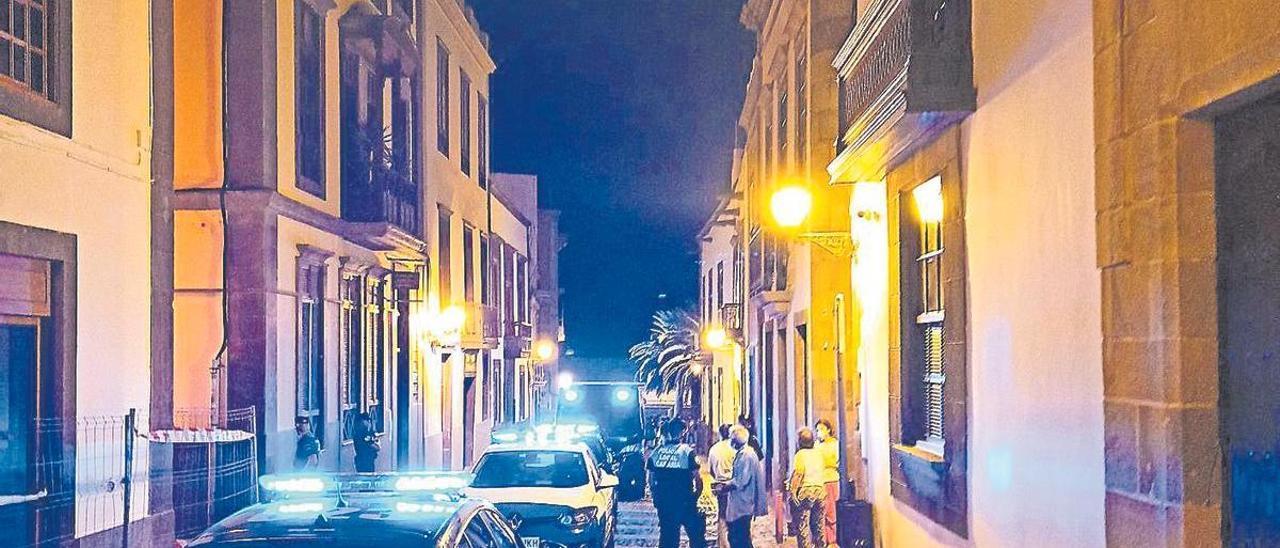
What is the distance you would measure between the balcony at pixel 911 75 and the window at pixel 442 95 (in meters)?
18.1

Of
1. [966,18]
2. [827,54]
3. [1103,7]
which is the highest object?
[827,54]

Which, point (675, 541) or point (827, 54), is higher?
point (827, 54)

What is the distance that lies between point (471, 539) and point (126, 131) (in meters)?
6.40

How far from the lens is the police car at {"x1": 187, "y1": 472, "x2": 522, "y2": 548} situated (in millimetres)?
6465

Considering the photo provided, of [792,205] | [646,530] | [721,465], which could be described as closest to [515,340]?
[646,530]

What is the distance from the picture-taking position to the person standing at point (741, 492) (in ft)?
48.6

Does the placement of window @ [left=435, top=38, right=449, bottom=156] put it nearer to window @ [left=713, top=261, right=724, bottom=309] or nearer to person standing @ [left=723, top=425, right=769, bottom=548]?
person standing @ [left=723, top=425, right=769, bottom=548]

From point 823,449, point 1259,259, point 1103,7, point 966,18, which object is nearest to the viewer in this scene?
point 1259,259

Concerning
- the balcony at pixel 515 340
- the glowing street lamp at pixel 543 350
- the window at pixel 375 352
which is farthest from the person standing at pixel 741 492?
the glowing street lamp at pixel 543 350

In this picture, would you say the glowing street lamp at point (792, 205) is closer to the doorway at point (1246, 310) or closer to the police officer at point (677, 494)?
the police officer at point (677, 494)

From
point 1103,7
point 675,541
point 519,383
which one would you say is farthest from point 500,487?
point 519,383

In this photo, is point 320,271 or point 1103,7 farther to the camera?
point 320,271

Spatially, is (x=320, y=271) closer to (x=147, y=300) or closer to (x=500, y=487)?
(x=500, y=487)

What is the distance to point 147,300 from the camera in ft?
40.2
